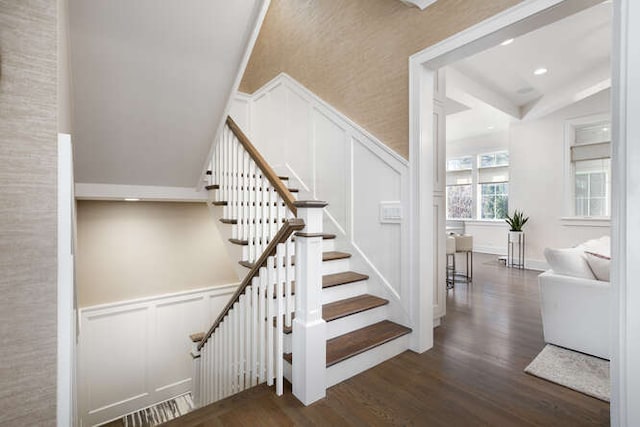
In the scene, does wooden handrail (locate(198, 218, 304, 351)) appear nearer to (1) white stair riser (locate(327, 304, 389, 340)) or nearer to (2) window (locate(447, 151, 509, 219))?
(1) white stair riser (locate(327, 304, 389, 340))

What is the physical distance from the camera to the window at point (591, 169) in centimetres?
507

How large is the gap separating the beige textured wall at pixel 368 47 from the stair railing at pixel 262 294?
112 cm

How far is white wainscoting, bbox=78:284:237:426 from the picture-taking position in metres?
3.24

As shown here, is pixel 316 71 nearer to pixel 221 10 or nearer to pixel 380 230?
pixel 221 10

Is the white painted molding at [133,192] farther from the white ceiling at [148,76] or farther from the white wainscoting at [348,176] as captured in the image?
the white wainscoting at [348,176]

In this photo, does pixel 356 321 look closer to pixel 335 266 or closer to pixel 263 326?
pixel 335 266

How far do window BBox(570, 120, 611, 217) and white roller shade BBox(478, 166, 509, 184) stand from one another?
192 centimetres

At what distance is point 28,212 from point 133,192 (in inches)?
82.7

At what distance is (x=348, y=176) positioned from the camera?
2.96 meters

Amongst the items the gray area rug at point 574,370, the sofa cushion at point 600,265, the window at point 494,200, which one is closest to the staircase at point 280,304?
the gray area rug at point 574,370

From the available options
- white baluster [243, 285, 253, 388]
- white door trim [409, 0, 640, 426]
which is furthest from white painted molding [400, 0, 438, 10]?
white baluster [243, 285, 253, 388]

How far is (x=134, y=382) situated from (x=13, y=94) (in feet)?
11.6

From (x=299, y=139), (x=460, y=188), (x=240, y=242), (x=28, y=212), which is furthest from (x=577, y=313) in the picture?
Result: (x=460, y=188)

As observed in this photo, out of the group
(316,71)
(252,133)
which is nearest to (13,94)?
(316,71)
